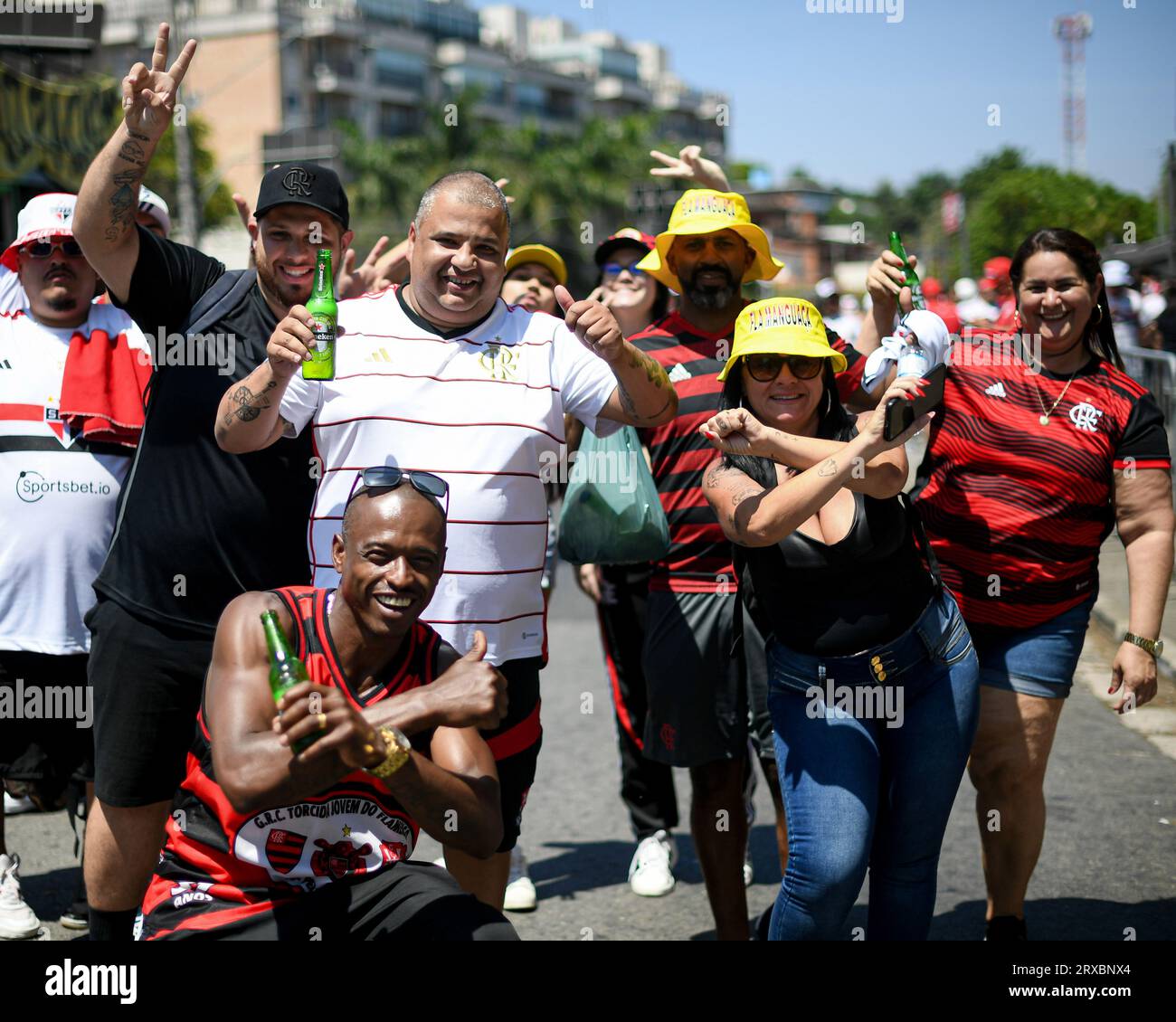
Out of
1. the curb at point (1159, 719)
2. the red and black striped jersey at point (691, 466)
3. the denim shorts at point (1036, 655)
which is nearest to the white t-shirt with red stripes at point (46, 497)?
the red and black striped jersey at point (691, 466)

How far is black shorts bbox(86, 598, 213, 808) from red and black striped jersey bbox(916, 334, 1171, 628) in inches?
89.7

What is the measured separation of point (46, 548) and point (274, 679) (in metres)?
2.49

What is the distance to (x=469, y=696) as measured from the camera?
105 inches

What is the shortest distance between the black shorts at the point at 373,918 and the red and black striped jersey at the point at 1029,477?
2.01 meters

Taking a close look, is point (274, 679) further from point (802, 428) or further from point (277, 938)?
point (802, 428)

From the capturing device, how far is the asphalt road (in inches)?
191

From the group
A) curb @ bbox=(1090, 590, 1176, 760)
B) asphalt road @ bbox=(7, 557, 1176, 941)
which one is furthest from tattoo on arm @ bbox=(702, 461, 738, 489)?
curb @ bbox=(1090, 590, 1176, 760)

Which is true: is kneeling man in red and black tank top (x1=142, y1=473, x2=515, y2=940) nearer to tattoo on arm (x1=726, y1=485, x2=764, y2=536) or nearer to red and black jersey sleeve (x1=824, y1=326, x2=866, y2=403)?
tattoo on arm (x1=726, y1=485, x2=764, y2=536)

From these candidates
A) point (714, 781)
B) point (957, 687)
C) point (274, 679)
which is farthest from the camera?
point (714, 781)

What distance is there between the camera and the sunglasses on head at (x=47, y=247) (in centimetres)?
464
